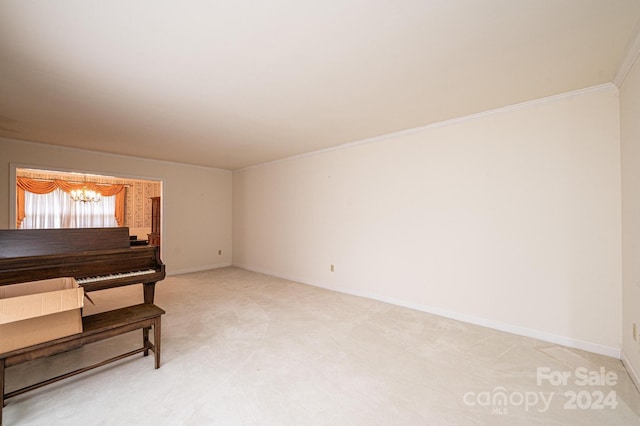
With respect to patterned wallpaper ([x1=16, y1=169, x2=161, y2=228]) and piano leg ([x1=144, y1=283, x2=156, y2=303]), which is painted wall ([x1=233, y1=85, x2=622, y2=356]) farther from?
patterned wallpaper ([x1=16, y1=169, x2=161, y2=228])

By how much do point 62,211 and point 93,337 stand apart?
6932mm

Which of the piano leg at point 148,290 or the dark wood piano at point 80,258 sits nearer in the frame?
the dark wood piano at point 80,258

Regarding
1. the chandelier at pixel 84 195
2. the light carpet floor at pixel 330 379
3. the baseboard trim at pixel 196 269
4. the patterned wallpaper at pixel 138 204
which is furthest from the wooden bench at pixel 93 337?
the patterned wallpaper at pixel 138 204

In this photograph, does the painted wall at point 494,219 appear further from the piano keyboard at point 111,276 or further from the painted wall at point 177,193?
the painted wall at point 177,193

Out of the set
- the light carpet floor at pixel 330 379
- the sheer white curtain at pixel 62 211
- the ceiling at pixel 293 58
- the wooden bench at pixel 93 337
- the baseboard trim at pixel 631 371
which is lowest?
the light carpet floor at pixel 330 379

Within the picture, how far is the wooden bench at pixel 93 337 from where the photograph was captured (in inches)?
65.0

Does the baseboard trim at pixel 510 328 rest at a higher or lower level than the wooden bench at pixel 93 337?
lower

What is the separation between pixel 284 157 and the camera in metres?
5.36

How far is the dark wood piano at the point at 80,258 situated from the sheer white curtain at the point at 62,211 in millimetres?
5736

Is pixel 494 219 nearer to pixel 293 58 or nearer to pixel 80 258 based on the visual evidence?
pixel 293 58

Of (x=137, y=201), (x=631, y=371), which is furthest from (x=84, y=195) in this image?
(x=631, y=371)

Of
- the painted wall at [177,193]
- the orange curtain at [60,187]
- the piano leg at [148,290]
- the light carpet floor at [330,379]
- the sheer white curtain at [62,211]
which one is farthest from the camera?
the sheer white curtain at [62,211]

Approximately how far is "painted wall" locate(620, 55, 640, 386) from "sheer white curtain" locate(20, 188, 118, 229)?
9731mm

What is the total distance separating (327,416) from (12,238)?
2955mm
